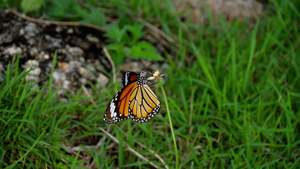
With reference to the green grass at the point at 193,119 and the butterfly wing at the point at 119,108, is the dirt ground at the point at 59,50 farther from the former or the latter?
the butterfly wing at the point at 119,108

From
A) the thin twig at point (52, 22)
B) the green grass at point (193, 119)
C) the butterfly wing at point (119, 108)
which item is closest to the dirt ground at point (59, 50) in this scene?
the thin twig at point (52, 22)

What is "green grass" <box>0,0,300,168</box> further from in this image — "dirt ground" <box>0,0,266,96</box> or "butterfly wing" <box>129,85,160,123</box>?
"butterfly wing" <box>129,85,160,123</box>

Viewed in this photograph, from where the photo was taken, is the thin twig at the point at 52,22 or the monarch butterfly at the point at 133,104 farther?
the thin twig at the point at 52,22

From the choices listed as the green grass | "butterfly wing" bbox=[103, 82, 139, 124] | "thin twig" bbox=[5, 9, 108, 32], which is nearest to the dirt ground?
"thin twig" bbox=[5, 9, 108, 32]

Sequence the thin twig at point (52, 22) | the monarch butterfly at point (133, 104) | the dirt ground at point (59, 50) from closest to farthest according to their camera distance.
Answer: the monarch butterfly at point (133, 104) < the dirt ground at point (59, 50) < the thin twig at point (52, 22)

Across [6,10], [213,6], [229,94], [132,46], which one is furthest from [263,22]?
[6,10]

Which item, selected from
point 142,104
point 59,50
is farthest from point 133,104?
point 59,50
